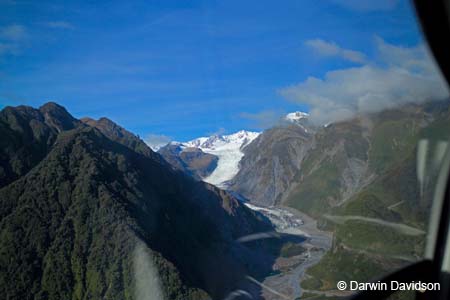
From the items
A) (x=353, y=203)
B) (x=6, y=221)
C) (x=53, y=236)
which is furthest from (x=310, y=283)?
(x=6, y=221)

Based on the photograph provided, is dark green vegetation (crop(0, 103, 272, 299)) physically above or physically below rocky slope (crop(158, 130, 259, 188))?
below

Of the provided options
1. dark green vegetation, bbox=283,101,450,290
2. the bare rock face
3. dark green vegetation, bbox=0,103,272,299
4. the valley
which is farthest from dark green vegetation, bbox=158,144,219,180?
dark green vegetation, bbox=283,101,450,290

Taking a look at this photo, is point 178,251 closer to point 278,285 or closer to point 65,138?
point 278,285

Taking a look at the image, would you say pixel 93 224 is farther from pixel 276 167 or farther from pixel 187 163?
pixel 187 163

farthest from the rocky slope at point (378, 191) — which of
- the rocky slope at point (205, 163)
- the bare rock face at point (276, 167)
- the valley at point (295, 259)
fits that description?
the rocky slope at point (205, 163)

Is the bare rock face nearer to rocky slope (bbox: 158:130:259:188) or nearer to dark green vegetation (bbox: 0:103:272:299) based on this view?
rocky slope (bbox: 158:130:259:188)

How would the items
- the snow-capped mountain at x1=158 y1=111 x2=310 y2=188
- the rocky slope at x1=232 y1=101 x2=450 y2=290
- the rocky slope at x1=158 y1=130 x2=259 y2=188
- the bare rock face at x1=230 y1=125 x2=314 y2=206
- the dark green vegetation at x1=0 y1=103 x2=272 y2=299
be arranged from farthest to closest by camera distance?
the rocky slope at x1=158 y1=130 x2=259 y2=188
the bare rock face at x1=230 y1=125 x2=314 y2=206
the snow-capped mountain at x1=158 y1=111 x2=310 y2=188
the dark green vegetation at x1=0 y1=103 x2=272 y2=299
the rocky slope at x1=232 y1=101 x2=450 y2=290
